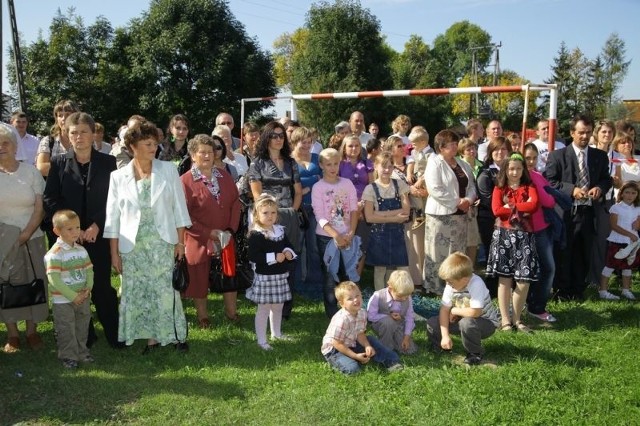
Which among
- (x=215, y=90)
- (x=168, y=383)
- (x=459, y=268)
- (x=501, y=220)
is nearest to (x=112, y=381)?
(x=168, y=383)

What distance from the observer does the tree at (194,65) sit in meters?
33.6

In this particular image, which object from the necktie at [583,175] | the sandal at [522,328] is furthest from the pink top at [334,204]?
the necktie at [583,175]

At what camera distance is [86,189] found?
17.1ft

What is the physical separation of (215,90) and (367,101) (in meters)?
9.51

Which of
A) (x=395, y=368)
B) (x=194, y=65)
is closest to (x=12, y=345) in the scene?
(x=395, y=368)

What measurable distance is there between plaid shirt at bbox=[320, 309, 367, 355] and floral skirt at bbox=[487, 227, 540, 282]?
179 cm

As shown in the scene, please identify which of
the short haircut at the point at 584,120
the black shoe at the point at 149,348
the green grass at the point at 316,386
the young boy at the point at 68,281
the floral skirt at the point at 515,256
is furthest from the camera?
the short haircut at the point at 584,120

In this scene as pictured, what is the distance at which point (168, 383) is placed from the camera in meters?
4.52

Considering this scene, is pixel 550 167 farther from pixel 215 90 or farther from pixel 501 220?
pixel 215 90

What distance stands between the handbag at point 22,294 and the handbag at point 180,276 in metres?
1.16

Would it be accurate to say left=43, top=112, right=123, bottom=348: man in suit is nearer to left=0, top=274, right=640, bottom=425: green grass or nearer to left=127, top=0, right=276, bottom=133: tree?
left=0, top=274, right=640, bottom=425: green grass

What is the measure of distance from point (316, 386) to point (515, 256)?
2537 millimetres

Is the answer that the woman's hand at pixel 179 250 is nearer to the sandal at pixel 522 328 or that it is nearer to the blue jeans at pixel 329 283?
the blue jeans at pixel 329 283

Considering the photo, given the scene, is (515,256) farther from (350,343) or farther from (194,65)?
(194,65)
